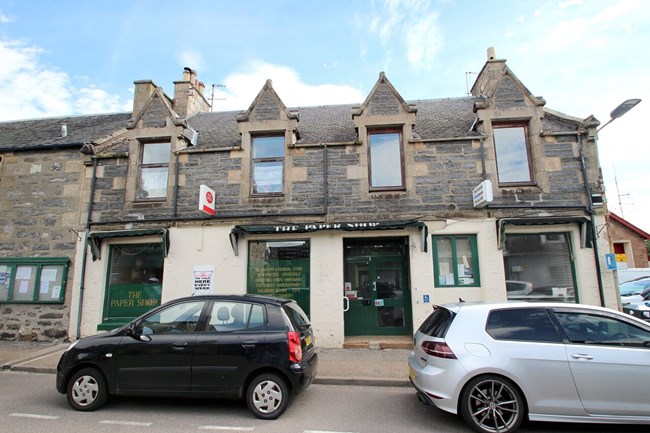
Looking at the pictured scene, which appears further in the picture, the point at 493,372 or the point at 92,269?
the point at 92,269

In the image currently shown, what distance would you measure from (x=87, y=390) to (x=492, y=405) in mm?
5521

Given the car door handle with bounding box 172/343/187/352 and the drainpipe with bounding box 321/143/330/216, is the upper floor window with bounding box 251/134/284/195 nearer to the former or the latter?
the drainpipe with bounding box 321/143/330/216

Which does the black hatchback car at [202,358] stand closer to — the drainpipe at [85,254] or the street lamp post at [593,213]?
the drainpipe at [85,254]

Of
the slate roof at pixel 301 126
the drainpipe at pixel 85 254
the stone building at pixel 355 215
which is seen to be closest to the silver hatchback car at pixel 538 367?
the stone building at pixel 355 215

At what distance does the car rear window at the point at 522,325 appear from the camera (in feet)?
15.4

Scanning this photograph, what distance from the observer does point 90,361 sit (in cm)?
539

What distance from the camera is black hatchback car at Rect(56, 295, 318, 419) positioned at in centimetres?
516

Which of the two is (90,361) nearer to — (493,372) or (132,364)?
(132,364)

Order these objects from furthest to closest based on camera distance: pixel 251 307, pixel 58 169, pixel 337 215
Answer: pixel 58 169 → pixel 337 215 → pixel 251 307

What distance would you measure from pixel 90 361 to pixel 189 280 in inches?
178

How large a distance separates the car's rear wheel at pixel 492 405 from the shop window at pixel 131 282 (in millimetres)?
8332

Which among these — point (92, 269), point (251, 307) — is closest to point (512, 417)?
point (251, 307)

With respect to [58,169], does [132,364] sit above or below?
below

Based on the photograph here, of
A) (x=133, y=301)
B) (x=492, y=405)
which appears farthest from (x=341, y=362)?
(x=133, y=301)
